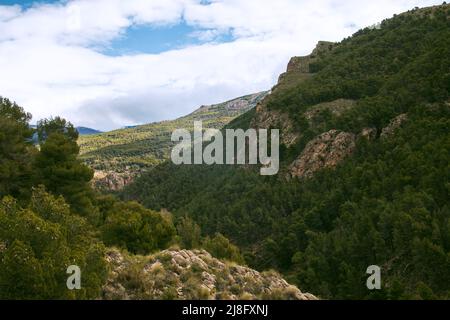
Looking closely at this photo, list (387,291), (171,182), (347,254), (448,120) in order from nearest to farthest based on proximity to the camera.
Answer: (387,291) → (347,254) → (448,120) → (171,182)

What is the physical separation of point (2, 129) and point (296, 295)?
1151 inches

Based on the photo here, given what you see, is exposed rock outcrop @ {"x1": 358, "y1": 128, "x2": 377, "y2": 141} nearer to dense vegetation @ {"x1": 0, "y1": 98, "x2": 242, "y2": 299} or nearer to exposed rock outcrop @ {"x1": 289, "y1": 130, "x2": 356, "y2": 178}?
exposed rock outcrop @ {"x1": 289, "y1": 130, "x2": 356, "y2": 178}

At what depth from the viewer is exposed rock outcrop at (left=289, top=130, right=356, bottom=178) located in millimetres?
74812

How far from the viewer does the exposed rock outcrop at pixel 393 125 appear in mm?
70363

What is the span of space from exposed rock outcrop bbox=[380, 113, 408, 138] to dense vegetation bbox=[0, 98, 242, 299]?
33.2m

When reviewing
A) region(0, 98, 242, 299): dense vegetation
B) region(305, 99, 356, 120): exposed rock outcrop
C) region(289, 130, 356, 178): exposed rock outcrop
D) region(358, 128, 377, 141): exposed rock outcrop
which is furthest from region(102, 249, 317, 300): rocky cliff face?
region(305, 99, 356, 120): exposed rock outcrop

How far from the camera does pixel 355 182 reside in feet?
210

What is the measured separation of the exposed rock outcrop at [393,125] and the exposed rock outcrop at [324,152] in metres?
5.39

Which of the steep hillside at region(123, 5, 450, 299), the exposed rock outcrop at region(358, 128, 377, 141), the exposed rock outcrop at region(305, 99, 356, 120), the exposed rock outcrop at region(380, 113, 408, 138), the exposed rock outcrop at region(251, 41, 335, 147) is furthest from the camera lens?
the exposed rock outcrop at region(251, 41, 335, 147)

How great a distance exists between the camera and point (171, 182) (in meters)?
131

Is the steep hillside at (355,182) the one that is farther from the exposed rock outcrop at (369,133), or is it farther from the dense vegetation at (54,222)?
the dense vegetation at (54,222)
